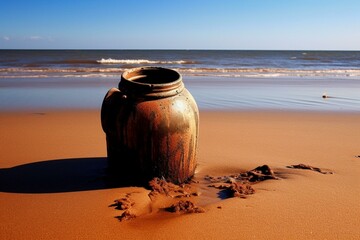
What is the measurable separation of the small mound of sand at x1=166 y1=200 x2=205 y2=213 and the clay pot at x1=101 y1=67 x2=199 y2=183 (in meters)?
0.39

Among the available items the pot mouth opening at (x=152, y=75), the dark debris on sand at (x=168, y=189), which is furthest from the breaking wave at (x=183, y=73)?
the dark debris on sand at (x=168, y=189)

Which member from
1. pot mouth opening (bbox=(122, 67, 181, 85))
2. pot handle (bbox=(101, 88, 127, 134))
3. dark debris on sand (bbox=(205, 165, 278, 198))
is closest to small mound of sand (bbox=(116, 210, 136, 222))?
pot handle (bbox=(101, 88, 127, 134))

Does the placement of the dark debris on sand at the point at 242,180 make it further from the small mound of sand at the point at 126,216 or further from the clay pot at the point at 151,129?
the small mound of sand at the point at 126,216

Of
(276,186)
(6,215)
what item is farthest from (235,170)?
(6,215)

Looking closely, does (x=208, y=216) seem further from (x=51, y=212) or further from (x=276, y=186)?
(x=51, y=212)

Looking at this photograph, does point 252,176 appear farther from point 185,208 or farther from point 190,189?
point 185,208

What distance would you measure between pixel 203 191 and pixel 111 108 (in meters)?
1.10

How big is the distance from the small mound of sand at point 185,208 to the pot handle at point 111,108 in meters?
0.84

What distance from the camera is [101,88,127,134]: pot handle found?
9.96ft

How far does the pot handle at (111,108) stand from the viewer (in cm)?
304

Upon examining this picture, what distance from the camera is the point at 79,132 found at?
5.50m

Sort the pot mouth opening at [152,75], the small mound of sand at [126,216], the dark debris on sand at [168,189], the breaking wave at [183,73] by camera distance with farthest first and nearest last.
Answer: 1. the breaking wave at [183,73]
2. the pot mouth opening at [152,75]
3. the dark debris on sand at [168,189]
4. the small mound of sand at [126,216]

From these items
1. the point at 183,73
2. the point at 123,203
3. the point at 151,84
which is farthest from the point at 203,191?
the point at 183,73

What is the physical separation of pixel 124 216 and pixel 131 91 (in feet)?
3.37
